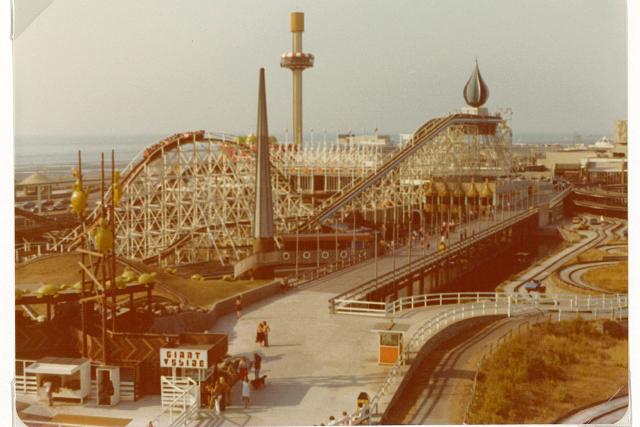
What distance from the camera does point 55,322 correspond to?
12.0 meters

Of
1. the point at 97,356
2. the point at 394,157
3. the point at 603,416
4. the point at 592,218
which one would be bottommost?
the point at 603,416

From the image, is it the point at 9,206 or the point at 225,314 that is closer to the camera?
the point at 9,206

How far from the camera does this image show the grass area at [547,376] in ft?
36.0

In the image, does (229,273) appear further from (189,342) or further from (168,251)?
(189,342)

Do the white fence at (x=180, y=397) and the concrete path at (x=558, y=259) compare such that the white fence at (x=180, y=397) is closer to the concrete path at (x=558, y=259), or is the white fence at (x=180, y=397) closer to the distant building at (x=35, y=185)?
the distant building at (x=35, y=185)

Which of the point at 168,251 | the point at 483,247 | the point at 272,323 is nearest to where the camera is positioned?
the point at 272,323

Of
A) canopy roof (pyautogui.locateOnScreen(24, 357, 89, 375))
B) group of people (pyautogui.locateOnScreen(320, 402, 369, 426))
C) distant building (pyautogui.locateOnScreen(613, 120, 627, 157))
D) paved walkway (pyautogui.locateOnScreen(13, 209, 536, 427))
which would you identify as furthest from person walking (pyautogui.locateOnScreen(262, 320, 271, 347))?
distant building (pyautogui.locateOnScreen(613, 120, 627, 157))

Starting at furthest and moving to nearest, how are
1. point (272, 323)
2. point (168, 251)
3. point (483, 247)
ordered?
point (483, 247) < point (168, 251) < point (272, 323)

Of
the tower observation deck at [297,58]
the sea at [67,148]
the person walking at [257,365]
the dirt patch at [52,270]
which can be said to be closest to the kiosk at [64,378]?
the dirt patch at [52,270]

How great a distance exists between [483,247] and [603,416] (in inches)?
532

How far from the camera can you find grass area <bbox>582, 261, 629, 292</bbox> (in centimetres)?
1366

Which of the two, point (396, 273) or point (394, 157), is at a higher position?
point (394, 157)

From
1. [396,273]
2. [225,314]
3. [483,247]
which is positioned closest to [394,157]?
[483,247]

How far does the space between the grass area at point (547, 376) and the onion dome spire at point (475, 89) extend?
5.11 m
